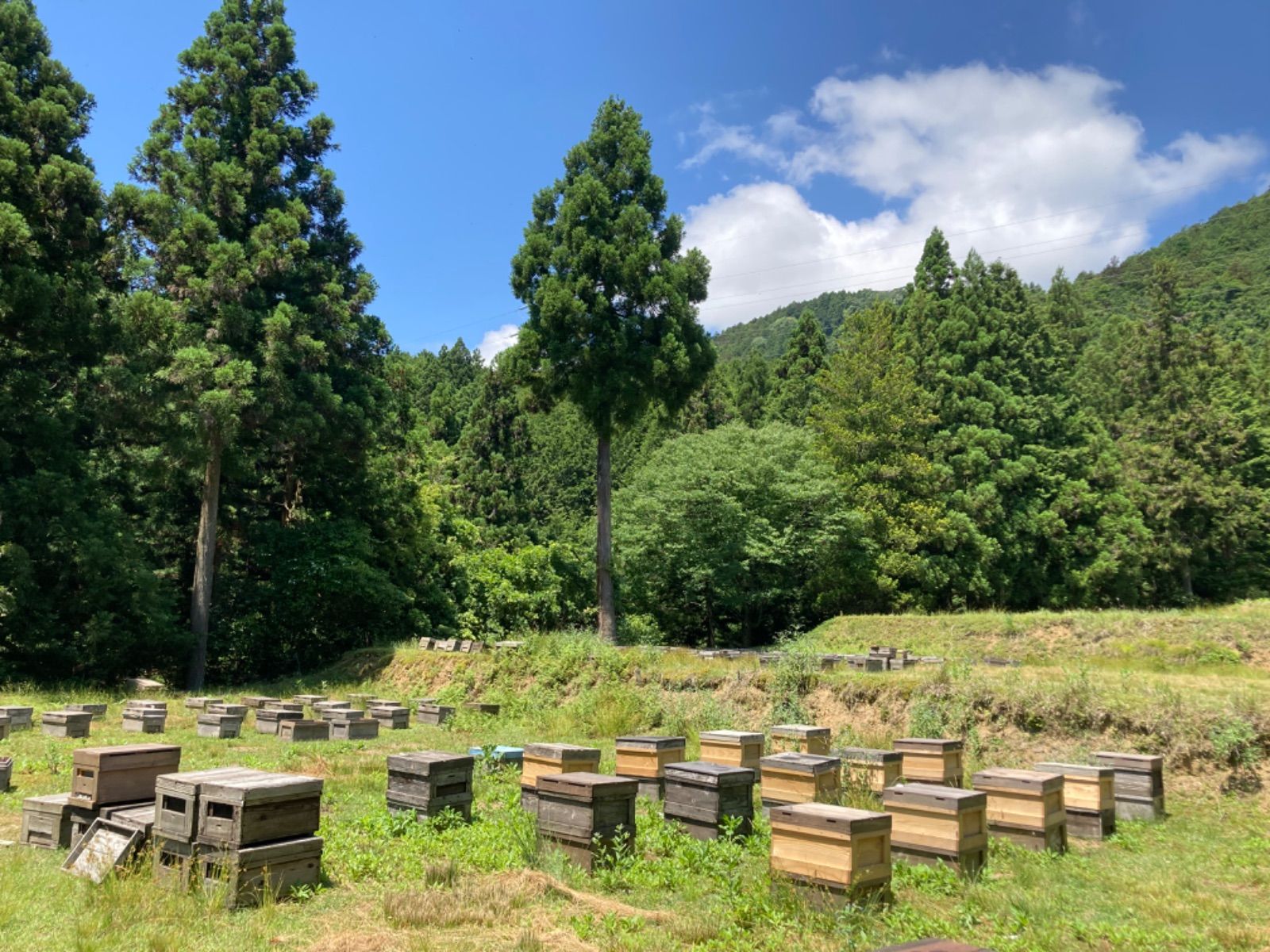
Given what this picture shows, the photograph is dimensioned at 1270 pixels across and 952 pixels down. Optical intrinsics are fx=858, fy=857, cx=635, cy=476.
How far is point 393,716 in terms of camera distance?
1647 cm

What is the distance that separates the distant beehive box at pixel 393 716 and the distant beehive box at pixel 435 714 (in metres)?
0.62

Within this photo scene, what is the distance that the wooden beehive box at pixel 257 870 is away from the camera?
591 cm

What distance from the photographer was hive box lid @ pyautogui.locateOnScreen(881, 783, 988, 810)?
7.09 meters

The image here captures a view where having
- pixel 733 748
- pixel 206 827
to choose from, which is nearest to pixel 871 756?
pixel 733 748

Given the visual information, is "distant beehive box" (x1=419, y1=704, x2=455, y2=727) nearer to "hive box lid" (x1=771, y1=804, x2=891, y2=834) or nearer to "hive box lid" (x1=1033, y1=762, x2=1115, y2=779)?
"hive box lid" (x1=1033, y1=762, x2=1115, y2=779)

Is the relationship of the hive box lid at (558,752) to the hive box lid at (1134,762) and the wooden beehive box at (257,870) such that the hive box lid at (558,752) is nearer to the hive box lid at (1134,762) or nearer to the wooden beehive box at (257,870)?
the wooden beehive box at (257,870)

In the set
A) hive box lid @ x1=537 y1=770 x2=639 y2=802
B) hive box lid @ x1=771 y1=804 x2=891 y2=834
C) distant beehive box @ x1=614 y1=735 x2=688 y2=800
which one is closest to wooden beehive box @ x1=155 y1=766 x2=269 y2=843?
hive box lid @ x1=537 y1=770 x2=639 y2=802

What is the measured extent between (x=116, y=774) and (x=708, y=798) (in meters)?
5.11

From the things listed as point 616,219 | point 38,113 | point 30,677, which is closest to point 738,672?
point 616,219

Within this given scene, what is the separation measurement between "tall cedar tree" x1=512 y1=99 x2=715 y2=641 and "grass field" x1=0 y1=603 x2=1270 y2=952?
974 cm

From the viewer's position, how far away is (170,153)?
24438 mm

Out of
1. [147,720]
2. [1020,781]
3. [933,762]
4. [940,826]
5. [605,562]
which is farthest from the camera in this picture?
[605,562]

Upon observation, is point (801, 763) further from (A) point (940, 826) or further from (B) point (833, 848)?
(B) point (833, 848)

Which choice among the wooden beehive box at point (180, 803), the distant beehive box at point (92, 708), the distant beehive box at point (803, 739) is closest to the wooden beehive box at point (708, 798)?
the distant beehive box at point (803, 739)
